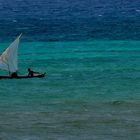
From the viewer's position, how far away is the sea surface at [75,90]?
175 ft

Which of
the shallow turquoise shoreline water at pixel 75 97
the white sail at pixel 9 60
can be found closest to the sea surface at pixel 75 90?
the shallow turquoise shoreline water at pixel 75 97

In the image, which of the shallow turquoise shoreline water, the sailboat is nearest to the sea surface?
the shallow turquoise shoreline water

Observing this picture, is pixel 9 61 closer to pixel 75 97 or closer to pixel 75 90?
pixel 75 90

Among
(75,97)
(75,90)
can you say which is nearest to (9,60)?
(75,90)

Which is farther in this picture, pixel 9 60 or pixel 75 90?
pixel 9 60

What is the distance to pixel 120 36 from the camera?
111 meters

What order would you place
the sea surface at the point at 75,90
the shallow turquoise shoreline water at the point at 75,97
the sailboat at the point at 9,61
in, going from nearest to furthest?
the shallow turquoise shoreline water at the point at 75,97 < the sea surface at the point at 75,90 < the sailboat at the point at 9,61

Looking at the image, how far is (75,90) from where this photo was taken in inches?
2630

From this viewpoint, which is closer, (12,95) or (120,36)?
(12,95)

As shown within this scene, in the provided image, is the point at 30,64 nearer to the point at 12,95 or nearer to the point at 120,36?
the point at 12,95

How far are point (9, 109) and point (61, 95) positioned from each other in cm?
621

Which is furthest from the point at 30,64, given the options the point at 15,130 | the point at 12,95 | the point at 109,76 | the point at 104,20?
the point at 104,20

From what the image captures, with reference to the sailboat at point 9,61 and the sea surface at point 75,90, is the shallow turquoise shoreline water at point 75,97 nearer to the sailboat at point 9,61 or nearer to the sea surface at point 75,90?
the sea surface at point 75,90

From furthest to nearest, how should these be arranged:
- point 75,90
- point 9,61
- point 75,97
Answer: point 9,61 → point 75,90 → point 75,97
